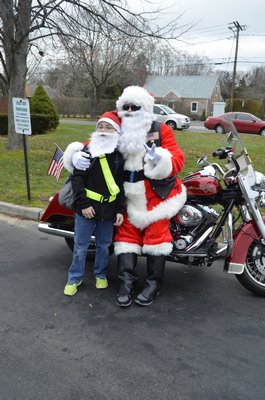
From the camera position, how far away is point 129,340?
9.62ft

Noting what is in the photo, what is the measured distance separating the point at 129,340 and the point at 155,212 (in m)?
1.04

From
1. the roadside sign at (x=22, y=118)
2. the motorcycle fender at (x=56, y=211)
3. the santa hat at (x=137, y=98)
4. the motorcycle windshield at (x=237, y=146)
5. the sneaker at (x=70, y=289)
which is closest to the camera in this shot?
the santa hat at (x=137, y=98)

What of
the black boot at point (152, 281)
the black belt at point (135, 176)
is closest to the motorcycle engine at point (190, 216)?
the black boot at point (152, 281)

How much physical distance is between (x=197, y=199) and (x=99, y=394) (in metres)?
1.85

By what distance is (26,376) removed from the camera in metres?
2.52

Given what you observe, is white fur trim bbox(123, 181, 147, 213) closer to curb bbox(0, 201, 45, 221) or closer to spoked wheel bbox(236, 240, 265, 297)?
spoked wheel bbox(236, 240, 265, 297)

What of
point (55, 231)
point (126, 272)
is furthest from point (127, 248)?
point (55, 231)

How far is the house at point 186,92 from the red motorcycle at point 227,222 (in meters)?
49.1

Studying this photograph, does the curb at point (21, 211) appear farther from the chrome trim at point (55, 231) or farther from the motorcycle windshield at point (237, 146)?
the motorcycle windshield at point (237, 146)

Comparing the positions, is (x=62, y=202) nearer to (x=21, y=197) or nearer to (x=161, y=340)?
(x=161, y=340)

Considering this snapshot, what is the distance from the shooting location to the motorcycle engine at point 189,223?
354cm

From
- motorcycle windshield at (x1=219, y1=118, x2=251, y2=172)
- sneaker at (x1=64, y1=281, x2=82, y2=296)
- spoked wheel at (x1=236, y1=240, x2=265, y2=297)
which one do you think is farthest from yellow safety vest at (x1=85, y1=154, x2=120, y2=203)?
spoked wheel at (x1=236, y1=240, x2=265, y2=297)

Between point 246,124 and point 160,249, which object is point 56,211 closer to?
point 160,249

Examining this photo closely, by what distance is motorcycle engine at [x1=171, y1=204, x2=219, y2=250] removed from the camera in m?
3.54
